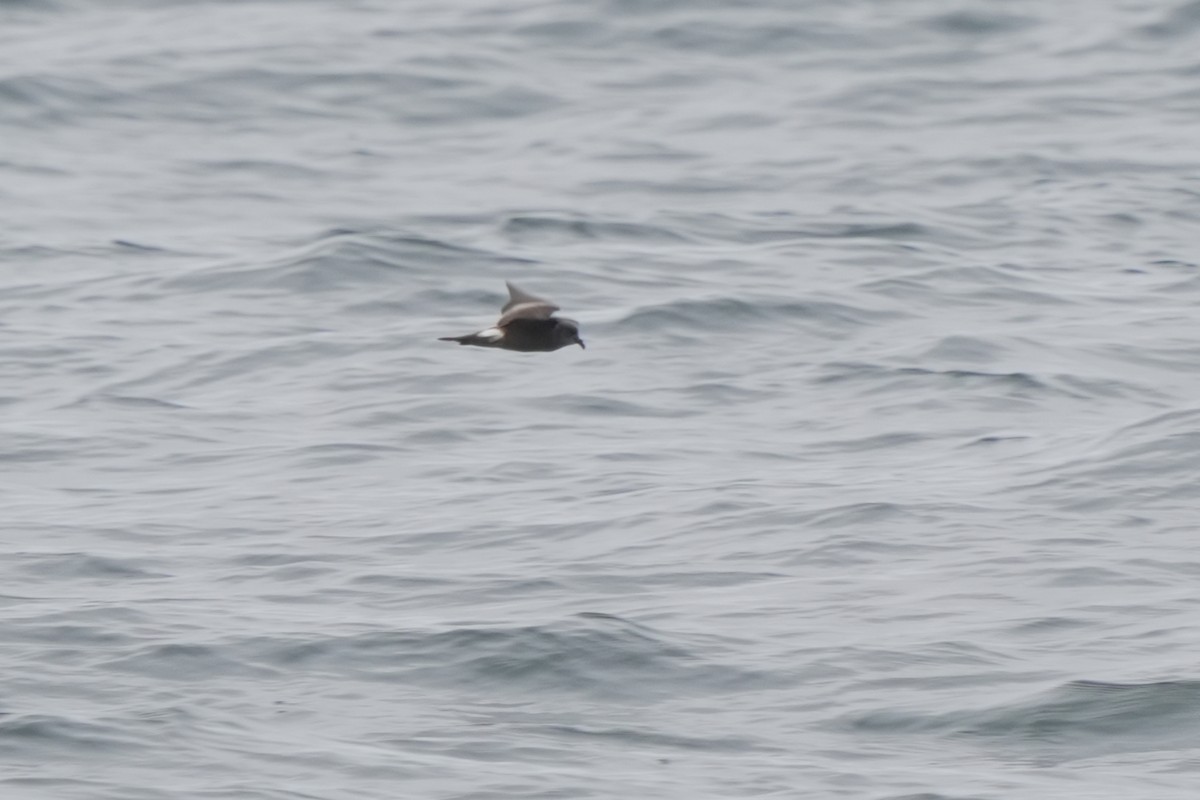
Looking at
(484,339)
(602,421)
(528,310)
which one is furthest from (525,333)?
(602,421)

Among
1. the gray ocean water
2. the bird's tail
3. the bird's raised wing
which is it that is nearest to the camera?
the gray ocean water

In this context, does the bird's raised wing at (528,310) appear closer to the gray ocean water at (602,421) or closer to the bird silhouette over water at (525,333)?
the bird silhouette over water at (525,333)

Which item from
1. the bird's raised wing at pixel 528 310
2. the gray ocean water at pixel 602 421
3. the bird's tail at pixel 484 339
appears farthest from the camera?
the bird's tail at pixel 484 339

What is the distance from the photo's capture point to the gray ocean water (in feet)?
27.1

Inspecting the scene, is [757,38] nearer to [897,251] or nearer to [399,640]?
[897,251]

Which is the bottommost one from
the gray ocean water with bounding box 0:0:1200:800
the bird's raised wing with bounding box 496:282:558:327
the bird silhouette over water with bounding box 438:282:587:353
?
the gray ocean water with bounding box 0:0:1200:800

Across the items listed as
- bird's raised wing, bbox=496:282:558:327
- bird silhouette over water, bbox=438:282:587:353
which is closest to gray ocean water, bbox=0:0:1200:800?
bird silhouette over water, bbox=438:282:587:353

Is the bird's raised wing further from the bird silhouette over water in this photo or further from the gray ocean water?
the gray ocean water

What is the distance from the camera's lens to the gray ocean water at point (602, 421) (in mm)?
8258

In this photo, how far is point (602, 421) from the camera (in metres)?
12.0

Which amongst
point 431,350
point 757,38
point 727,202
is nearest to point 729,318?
point 431,350

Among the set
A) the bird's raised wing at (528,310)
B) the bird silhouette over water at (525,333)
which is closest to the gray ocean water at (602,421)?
the bird silhouette over water at (525,333)

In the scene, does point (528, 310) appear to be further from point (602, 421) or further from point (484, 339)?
point (602, 421)

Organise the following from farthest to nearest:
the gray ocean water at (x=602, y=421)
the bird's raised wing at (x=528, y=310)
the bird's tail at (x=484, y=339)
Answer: the bird's tail at (x=484, y=339) → the bird's raised wing at (x=528, y=310) → the gray ocean water at (x=602, y=421)
